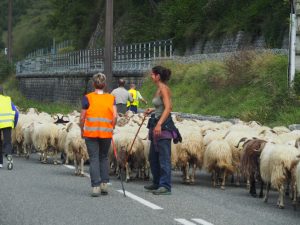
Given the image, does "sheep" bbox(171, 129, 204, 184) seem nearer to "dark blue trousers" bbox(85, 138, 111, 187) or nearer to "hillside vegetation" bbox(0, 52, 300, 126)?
"dark blue trousers" bbox(85, 138, 111, 187)

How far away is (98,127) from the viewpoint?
1334 cm

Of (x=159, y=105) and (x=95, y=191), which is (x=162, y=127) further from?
(x=95, y=191)

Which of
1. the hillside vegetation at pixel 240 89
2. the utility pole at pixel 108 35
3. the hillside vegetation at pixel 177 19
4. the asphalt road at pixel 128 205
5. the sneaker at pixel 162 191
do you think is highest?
the hillside vegetation at pixel 177 19

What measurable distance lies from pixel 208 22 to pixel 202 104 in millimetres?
17780

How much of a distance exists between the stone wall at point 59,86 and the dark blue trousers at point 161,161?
2770 cm

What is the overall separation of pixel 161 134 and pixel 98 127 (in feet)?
3.50

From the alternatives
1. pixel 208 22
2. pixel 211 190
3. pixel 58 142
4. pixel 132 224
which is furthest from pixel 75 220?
pixel 208 22

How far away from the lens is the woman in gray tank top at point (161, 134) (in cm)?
1367

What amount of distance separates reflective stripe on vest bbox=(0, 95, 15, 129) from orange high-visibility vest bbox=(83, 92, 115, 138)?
5021mm

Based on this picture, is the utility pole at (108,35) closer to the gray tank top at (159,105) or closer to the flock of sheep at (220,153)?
the flock of sheep at (220,153)

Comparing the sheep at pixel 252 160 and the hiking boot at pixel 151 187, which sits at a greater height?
the sheep at pixel 252 160

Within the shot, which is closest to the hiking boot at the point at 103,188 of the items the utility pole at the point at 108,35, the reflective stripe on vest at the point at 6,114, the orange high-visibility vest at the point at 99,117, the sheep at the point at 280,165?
the orange high-visibility vest at the point at 99,117

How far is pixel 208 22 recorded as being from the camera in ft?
164

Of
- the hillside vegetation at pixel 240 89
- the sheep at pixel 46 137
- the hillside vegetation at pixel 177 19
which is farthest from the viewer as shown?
the hillside vegetation at pixel 177 19
